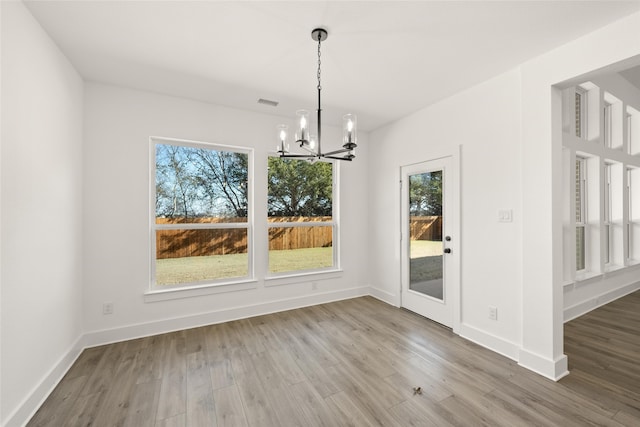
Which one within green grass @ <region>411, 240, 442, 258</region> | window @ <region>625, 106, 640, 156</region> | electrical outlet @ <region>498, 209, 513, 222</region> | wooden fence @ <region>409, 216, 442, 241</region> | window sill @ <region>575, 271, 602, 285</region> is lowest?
window sill @ <region>575, 271, 602, 285</region>

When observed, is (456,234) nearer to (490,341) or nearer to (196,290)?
(490,341)

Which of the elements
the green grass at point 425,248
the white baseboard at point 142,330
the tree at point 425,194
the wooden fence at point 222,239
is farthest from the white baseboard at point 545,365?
the wooden fence at point 222,239

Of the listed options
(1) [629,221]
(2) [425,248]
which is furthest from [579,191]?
(2) [425,248]

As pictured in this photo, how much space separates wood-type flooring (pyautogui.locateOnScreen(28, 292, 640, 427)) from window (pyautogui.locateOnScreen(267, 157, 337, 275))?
46.7 inches

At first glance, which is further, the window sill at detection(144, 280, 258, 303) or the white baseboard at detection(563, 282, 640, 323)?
the white baseboard at detection(563, 282, 640, 323)

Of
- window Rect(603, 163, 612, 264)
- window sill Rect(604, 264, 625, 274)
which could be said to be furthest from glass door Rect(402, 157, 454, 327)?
window Rect(603, 163, 612, 264)

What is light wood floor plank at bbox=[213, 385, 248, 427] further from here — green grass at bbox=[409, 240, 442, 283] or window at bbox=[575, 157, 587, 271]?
window at bbox=[575, 157, 587, 271]

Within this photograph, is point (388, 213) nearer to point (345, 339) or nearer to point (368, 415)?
point (345, 339)

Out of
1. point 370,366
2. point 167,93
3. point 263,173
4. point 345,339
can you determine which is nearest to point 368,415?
point 370,366

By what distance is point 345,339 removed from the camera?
9.84 feet

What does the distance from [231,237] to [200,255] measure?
0.45m

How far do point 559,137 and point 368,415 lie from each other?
9.18 feet

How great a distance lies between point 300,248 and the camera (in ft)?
13.8

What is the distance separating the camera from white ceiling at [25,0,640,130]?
1.87m
